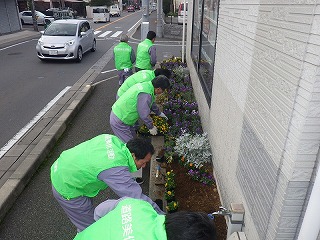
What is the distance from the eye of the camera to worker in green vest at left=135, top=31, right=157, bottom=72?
24.7ft

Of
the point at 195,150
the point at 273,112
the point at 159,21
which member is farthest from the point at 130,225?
the point at 159,21

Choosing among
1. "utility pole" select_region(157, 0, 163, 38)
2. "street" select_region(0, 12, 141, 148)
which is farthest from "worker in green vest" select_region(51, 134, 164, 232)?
"utility pole" select_region(157, 0, 163, 38)

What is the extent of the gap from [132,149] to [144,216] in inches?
41.1

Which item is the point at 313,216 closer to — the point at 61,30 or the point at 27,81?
the point at 27,81

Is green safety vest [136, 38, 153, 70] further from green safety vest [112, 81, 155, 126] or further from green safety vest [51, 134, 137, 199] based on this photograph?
green safety vest [51, 134, 137, 199]

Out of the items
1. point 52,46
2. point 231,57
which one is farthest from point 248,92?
point 52,46

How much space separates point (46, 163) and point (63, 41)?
9.04m

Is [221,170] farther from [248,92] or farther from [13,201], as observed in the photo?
[13,201]

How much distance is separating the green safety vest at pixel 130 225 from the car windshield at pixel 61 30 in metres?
13.0

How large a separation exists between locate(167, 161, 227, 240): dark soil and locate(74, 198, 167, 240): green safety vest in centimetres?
200

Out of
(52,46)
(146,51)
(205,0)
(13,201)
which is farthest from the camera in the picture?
(52,46)

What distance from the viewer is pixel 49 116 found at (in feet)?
23.0

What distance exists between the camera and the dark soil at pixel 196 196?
3.70m

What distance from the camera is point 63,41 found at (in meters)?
12.7
